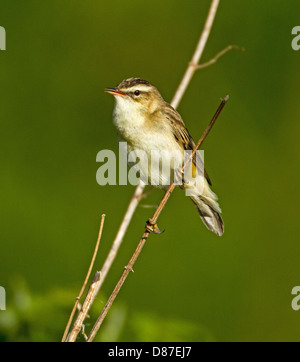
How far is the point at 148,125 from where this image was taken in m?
3.17

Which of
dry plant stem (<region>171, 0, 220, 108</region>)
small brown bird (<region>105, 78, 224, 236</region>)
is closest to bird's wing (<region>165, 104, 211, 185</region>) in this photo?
small brown bird (<region>105, 78, 224, 236</region>)

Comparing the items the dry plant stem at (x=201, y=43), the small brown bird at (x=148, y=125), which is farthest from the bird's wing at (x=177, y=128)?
the dry plant stem at (x=201, y=43)

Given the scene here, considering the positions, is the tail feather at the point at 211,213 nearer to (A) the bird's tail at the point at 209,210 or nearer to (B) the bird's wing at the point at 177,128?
(A) the bird's tail at the point at 209,210

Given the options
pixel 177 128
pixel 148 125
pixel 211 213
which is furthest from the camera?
pixel 211 213

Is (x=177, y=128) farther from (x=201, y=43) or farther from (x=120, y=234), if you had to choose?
(x=120, y=234)

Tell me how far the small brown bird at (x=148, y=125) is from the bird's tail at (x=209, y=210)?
0.19 m

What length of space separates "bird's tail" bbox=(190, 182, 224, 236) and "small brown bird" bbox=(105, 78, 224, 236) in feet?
0.64

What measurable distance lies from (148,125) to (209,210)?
2.33 feet

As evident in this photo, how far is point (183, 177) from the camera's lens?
3.31 m

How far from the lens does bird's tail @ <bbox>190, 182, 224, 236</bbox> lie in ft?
11.5

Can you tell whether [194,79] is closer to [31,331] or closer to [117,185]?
[117,185]

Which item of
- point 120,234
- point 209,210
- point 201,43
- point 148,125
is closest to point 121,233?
point 120,234

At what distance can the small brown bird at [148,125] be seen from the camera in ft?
10.2

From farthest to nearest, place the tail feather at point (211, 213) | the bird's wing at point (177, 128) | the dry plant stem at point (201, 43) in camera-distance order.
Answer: the tail feather at point (211, 213) < the bird's wing at point (177, 128) < the dry plant stem at point (201, 43)
